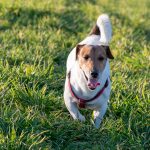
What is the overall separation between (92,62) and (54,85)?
1.16 metres

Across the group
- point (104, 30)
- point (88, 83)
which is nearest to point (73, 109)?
point (88, 83)

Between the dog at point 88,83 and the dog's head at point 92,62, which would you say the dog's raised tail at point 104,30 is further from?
the dog's head at point 92,62

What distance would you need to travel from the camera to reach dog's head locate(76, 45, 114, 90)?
469cm

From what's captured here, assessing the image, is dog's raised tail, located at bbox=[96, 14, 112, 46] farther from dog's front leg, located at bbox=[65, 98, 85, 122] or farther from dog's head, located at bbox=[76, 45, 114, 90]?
dog's front leg, located at bbox=[65, 98, 85, 122]

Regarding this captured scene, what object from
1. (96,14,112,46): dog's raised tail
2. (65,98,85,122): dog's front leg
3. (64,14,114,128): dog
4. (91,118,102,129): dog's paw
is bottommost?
(91,118,102,129): dog's paw

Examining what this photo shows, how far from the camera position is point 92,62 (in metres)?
4.72

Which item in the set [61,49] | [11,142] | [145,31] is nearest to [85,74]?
[11,142]

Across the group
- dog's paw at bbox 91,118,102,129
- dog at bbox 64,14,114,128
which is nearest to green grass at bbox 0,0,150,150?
dog's paw at bbox 91,118,102,129

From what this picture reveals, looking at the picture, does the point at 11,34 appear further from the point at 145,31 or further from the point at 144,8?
the point at 144,8

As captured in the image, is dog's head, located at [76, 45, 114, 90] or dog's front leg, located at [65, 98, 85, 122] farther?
dog's front leg, located at [65, 98, 85, 122]

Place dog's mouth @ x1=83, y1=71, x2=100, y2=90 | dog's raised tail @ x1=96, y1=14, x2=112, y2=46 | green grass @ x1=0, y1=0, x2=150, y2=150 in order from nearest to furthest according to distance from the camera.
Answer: green grass @ x1=0, y1=0, x2=150, y2=150
dog's mouth @ x1=83, y1=71, x2=100, y2=90
dog's raised tail @ x1=96, y1=14, x2=112, y2=46

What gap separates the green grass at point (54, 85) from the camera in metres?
4.62

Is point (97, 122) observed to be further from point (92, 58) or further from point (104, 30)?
point (104, 30)

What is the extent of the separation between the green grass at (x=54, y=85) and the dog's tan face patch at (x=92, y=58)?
2.02 feet
